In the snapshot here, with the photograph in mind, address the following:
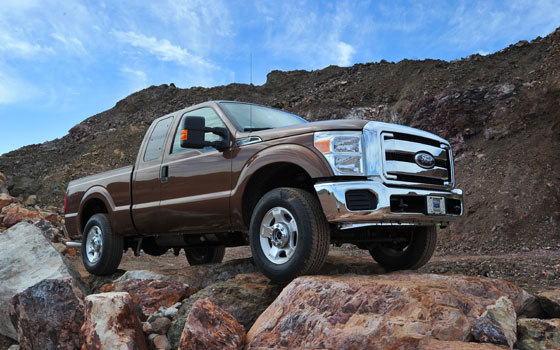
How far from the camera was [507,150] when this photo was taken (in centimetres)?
1608

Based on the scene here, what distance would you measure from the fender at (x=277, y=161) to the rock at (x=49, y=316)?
1831mm

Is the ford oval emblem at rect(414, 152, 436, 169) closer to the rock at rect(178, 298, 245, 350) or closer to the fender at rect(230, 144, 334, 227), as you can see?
the fender at rect(230, 144, 334, 227)

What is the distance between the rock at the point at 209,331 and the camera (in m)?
3.43

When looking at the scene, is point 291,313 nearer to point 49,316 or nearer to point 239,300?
point 239,300

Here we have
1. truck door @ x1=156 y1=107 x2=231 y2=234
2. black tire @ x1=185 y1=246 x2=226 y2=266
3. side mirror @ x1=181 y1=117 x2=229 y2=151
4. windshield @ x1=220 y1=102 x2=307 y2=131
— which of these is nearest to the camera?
side mirror @ x1=181 y1=117 x2=229 y2=151

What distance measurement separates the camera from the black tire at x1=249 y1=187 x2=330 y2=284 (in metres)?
3.93

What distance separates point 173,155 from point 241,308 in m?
2.14

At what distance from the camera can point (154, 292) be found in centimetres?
515

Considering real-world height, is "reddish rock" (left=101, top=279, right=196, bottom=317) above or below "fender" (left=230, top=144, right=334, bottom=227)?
below

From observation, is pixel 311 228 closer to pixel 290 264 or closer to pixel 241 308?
pixel 290 264

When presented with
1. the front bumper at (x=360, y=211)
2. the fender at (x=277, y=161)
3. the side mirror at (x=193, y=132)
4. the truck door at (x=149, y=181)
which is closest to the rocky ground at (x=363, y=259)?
the front bumper at (x=360, y=211)

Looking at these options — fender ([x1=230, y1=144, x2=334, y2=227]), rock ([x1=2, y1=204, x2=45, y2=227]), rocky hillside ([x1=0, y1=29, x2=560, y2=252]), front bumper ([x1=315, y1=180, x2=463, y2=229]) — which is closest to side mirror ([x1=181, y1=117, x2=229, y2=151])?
fender ([x1=230, y1=144, x2=334, y2=227])

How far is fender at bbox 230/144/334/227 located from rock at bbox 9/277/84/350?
6.01 feet

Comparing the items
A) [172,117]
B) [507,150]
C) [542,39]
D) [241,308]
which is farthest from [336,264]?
[542,39]
